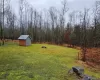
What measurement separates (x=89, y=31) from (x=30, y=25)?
2245 cm

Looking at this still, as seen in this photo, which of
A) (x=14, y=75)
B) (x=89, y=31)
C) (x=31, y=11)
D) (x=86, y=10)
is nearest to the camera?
(x=14, y=75)

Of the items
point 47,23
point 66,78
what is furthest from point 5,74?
point 47,23

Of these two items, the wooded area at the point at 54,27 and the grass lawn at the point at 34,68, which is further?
the wooded area at the point at 54,27

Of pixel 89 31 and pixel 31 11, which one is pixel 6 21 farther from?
pixel 89 31

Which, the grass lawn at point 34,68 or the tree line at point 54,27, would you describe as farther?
the tree line at point 54,27

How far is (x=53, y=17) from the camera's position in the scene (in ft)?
195

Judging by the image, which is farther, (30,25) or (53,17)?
(53,17)

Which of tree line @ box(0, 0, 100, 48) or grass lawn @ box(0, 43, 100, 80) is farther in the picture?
tree line @ box(0, 0, 100, 48)

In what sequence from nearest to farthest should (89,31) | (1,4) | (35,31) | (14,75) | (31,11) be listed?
(14,75)
(1,4)
(89,31)
(35,31)
(31,11)

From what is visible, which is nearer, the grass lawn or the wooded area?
the grass lawn

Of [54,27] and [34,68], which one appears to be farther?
[54,27]

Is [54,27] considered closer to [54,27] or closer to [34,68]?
[54,27]

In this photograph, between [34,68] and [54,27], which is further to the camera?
[54,27]

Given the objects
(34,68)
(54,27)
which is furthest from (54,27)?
(34,68)
